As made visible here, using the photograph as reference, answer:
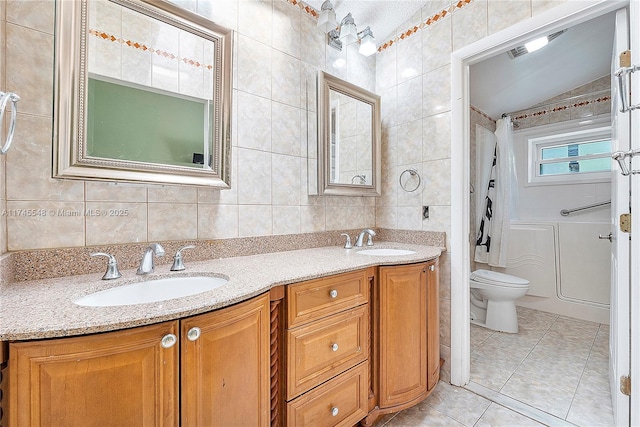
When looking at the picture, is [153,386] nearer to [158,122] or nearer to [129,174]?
[129,174]

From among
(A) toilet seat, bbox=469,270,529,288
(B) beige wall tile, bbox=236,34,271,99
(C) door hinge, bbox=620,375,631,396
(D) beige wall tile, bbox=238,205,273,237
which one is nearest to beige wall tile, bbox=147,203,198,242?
(D) beige wall tile, bbox=238,205,273,237

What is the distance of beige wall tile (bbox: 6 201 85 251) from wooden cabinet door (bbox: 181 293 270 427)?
69cm

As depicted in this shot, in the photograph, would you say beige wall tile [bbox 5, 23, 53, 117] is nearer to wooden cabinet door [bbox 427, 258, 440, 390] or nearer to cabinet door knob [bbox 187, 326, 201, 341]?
cabinet door knob [bbox 187, 326, 201, 341]

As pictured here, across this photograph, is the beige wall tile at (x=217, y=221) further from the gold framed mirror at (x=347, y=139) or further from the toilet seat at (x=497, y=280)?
the toilet seat at (x=497, y=280)

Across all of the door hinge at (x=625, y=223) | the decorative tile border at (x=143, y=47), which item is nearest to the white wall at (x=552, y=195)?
the door hinge at (x=625, y=223)

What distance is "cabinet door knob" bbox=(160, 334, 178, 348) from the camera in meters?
0.75

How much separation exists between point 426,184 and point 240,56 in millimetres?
1397

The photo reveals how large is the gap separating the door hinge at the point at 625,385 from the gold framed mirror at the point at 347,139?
1.55 m

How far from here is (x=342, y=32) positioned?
1.89 m

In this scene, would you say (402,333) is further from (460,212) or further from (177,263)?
(177,263)

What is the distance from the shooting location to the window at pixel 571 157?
9.40 feet

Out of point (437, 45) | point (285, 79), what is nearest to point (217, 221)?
point (285, 79)

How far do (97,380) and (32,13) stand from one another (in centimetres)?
128

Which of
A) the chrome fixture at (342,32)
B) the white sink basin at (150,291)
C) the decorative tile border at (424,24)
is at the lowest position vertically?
the white sink basin at (150,291)
